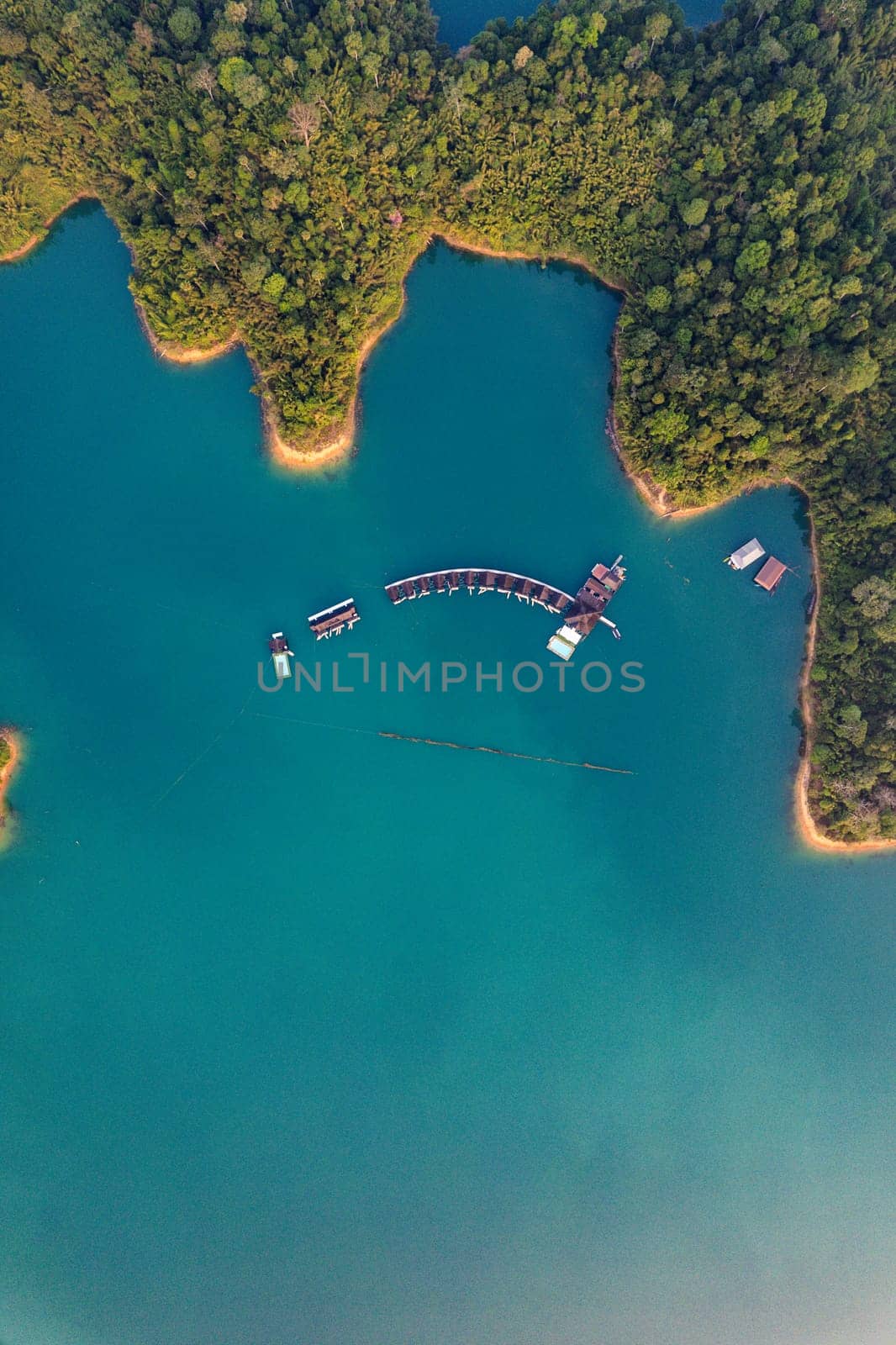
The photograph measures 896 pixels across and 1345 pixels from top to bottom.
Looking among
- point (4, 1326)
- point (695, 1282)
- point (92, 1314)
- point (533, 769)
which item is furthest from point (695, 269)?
point (4, 1326)

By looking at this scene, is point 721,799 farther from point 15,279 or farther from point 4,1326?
point 15,279

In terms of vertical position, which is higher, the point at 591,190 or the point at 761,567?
the point at 591,190

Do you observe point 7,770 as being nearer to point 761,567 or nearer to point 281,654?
point 281,654

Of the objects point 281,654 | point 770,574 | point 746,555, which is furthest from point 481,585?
point 770,574

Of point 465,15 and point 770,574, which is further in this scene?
point 465,15

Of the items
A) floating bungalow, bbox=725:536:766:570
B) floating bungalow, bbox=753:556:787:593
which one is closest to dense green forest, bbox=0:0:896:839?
floating bungalow, bbox=753:556:787:593

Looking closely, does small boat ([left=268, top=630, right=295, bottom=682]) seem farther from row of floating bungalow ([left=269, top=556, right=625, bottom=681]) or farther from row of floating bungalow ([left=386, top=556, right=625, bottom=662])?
row of floating bungalow ([left=386, top=556, right=625, bottom=662])

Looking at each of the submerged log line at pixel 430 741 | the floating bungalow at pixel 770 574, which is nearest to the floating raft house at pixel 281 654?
the submerged log line at pixel 430 741
